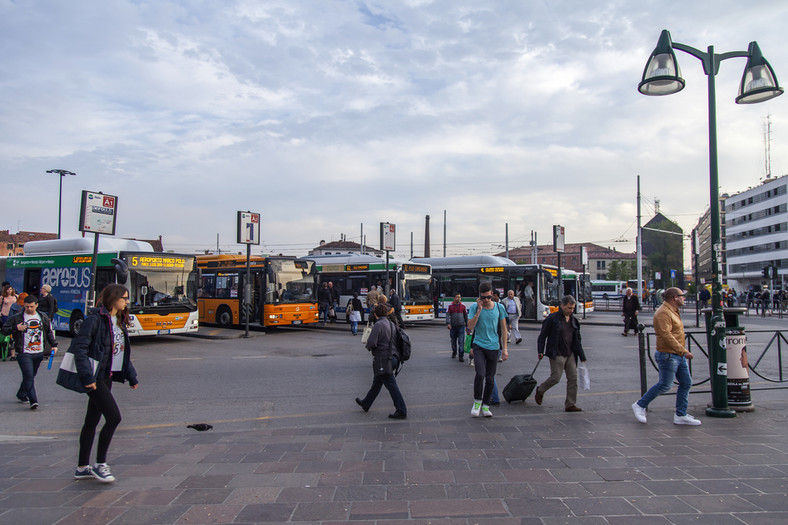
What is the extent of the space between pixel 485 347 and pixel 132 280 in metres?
12.2

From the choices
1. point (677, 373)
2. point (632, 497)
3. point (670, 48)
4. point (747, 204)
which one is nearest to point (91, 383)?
point (632, 497)

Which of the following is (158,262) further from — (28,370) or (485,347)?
(485,347)

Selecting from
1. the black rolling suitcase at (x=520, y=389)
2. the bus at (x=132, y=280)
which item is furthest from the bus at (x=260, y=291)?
the black rolling suitcase at (x=520, y=389)

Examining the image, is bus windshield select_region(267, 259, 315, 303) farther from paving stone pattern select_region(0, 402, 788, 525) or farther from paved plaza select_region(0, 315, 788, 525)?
paving stone pattern select_region(0, 402, 788, 525)

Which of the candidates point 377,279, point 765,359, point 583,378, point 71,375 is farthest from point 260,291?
point 71,375

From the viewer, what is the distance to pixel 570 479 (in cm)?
471

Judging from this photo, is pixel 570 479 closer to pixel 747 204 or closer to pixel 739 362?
pixel 739 362

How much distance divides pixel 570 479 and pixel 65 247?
18.1m

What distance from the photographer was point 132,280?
15977mm

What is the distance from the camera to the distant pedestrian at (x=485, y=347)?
7133 millimetres

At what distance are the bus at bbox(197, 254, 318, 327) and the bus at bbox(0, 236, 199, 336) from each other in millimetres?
3092

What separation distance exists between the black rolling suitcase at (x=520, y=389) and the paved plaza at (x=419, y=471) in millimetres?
529

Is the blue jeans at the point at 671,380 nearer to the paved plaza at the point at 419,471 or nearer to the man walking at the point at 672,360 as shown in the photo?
the man walking at the point at 672,360

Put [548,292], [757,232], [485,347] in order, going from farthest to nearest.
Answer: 1. [757,232]
2. [548,292]
3. [485,347]
